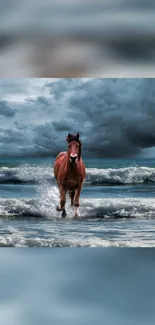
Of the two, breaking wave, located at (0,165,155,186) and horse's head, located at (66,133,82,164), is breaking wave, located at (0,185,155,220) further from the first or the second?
horse's head, located at (66,133,82,164)

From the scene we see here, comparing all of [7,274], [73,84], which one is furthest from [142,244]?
[73,84]

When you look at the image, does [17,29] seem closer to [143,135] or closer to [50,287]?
[143,135]

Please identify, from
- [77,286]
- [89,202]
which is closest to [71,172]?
[89,202]

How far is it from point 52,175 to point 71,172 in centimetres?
10

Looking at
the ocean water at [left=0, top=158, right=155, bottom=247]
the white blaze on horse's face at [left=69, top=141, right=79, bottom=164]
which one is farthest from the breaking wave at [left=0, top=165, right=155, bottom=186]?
the white blaze on horse's face at [left=69, top=141, right=79, bottom=164]

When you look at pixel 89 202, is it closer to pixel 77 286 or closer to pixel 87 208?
pixel 87 208

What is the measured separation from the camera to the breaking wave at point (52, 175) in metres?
3.35

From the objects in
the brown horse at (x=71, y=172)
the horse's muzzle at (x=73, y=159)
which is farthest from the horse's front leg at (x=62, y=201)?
the horse's muzzle at (x=73, y=159)

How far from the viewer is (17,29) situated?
3.31m

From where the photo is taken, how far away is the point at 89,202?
3.36 metres

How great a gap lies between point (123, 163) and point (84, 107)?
1.21ft

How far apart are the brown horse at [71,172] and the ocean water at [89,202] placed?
0.03m

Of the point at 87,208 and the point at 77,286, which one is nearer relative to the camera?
the point at 77,286

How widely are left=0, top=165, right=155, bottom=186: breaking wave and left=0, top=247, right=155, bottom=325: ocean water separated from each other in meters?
0.36
